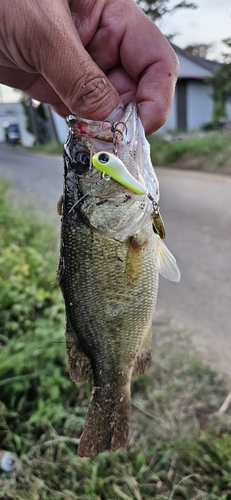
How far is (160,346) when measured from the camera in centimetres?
361

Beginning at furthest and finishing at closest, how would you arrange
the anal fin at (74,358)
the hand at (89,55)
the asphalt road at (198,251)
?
1. the asphalt road at (198,251)
2. the anal fin at (74,358)
3. the hand at (89,55)

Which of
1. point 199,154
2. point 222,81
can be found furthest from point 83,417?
point 222,81

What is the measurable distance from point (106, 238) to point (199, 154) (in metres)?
11.6

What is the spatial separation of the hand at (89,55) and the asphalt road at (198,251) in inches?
92.1

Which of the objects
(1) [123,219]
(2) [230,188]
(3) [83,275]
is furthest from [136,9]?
(2) [230,188]

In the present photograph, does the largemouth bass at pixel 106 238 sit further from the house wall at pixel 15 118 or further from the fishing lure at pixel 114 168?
the house wall at pixel 15 118

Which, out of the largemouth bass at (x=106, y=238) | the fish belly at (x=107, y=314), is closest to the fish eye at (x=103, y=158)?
the largemouth bass at (x=106, y=238)

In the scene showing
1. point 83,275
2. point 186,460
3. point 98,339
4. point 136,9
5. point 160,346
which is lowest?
point 160,346

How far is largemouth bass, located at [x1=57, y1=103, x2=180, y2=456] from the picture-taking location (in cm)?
164

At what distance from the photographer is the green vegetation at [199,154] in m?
11.5

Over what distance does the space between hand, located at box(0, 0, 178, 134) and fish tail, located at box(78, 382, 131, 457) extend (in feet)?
3.66

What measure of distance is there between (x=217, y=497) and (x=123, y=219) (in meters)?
1.63

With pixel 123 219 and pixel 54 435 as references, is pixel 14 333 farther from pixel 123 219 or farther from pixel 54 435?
pixel 123 219

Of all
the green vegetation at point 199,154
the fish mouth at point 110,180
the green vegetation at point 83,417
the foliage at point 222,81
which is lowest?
the green vegetation at point 199,154
